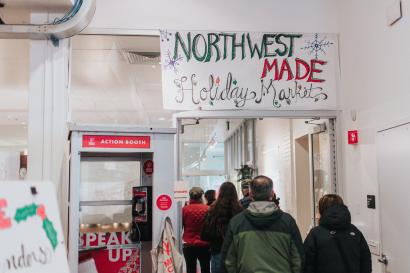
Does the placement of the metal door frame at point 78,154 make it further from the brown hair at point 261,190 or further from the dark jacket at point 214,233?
the dark jacket at point 214,233

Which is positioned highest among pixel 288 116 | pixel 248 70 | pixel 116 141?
pixel 248 70

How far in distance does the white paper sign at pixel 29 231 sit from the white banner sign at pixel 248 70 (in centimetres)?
287

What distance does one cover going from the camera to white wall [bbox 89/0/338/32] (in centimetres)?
436

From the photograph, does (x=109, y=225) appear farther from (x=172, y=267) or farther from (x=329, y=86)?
(x=329, y=86)

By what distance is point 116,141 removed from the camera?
3533mm

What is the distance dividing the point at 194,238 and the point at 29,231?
356 centimetres

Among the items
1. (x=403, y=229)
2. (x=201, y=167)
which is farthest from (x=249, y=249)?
(x=201, y=167)

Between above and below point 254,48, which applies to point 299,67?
below

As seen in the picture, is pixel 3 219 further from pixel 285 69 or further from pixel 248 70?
pixel 285 69

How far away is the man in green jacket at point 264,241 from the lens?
9.88 feet

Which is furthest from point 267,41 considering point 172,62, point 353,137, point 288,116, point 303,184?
point 303,184

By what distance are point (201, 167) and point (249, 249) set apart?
44.9 ft

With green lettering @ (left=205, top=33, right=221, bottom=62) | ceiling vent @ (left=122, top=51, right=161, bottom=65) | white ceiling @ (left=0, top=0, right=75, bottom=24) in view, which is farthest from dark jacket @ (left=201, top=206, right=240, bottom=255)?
white ceiling @ (left=0, top=0, right=75, bottom=24)

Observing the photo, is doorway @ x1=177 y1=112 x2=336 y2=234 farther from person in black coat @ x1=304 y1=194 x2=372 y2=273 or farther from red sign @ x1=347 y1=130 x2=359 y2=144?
person in black coat @ x1=304 y1=194 x2=372 y2=273
